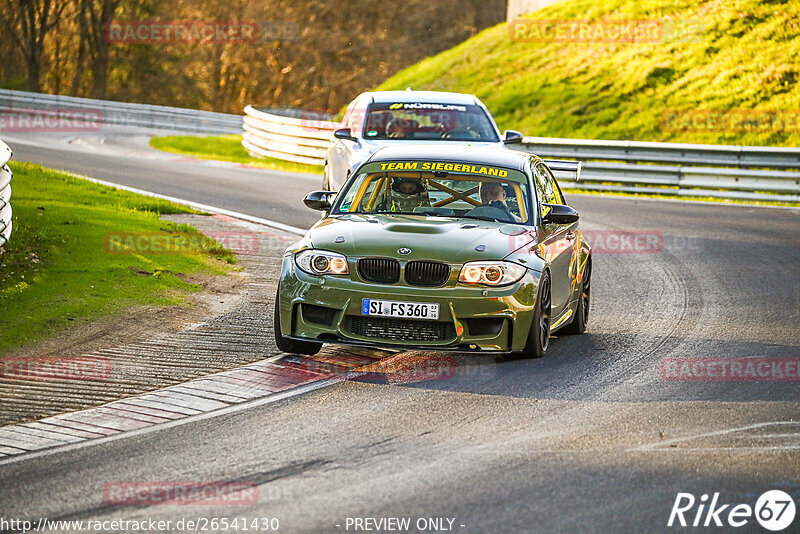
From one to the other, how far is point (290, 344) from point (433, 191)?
6.56 ft

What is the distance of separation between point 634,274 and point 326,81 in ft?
144

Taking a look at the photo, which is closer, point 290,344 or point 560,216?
point 290,344

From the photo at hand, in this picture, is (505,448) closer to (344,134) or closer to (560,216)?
(560,216)

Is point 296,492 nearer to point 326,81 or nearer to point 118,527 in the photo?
point 118,527

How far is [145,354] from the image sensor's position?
9250mm

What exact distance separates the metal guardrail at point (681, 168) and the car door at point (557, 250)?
12.2 metres

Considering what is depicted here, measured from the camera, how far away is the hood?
8914 mm

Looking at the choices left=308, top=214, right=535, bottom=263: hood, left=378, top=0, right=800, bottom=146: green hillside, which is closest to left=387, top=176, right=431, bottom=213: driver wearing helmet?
left=308, top=214, right=535, bottom=263: hood

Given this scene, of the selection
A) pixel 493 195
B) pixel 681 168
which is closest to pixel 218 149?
pixel 681 168

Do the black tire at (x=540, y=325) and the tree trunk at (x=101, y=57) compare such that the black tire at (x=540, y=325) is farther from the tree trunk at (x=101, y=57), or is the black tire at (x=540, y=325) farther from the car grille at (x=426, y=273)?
the tree trunk at (x=101, y=57)

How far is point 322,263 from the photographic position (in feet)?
29.5

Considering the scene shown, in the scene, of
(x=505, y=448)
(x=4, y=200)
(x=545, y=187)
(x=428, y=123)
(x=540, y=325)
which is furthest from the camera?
(x=428, y=123)

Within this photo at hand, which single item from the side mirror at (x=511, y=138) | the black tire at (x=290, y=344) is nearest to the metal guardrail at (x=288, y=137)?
the side mirror at (x=511, y=138)

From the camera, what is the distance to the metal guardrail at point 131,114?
3925 centimetres
